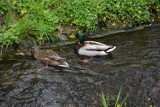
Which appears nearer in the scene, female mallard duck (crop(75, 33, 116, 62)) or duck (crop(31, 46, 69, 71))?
duck (crop(31, 46, 69, 71))

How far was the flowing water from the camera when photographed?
571 cm

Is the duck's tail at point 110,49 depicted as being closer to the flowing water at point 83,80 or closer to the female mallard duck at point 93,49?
the female mallard duck at point 93,49

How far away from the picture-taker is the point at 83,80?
6254mm

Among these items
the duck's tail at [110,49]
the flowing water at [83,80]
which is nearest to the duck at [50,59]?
the flowing water at [83,80]

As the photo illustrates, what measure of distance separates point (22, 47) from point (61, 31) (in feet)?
3.69

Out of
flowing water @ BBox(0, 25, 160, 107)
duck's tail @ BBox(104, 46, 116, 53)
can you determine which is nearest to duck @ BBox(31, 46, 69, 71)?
flowing water @ BBox(0, 25, 160, 107)

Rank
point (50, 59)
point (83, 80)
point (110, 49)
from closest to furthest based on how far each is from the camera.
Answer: point (83, 80), point (50, 59), point (110, 49)

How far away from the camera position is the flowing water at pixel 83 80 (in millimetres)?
5707

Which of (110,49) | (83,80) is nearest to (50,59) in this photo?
(83,80)

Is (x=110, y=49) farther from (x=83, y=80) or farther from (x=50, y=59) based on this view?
(x=83, y=80)

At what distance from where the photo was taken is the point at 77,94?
5836mm

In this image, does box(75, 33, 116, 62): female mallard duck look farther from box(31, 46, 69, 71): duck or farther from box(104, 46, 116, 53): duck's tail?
box(31, 46, 69, 71): duck

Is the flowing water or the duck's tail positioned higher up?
the duck's tail

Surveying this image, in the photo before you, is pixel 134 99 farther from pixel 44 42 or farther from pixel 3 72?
pixel 44 42
